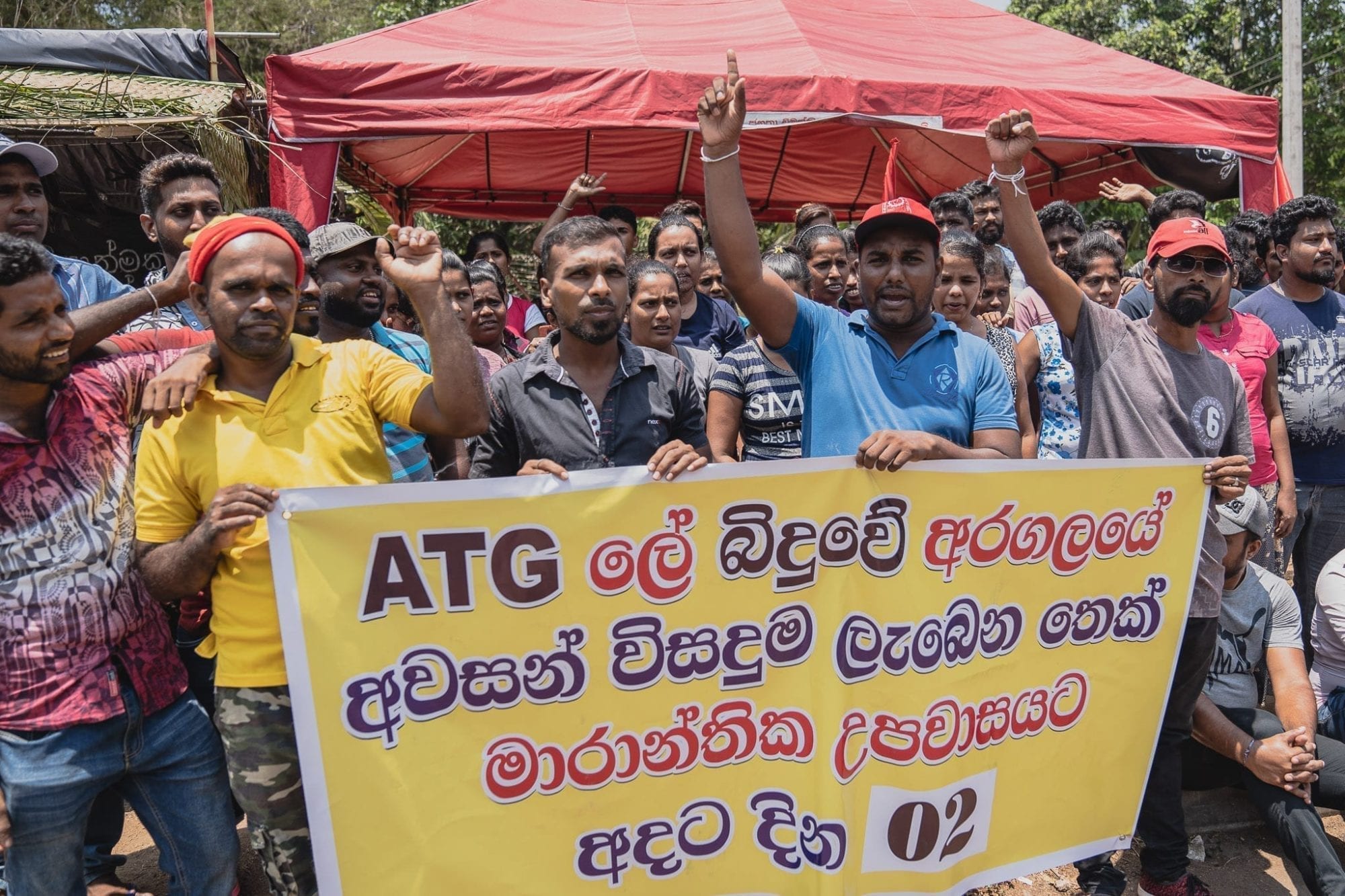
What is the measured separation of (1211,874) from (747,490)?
2553mm

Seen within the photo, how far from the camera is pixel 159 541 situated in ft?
7.57

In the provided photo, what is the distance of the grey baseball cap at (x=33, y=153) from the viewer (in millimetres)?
3217

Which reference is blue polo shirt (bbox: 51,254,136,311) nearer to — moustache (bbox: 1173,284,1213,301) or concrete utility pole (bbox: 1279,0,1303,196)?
moustache (bbox: 1173,284,1213,301)

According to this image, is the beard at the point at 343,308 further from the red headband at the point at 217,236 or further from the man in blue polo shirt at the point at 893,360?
the man in blue polo shirt at the point at 893,360

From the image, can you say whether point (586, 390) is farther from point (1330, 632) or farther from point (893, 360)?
Result: point (1330, 632)

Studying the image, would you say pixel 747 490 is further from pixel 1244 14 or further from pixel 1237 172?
pixel 1244 14

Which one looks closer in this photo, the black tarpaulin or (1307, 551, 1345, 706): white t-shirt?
(1307, 551, 1345, 706): white t-shirt

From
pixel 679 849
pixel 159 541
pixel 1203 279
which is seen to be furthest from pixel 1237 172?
pixel 159 541

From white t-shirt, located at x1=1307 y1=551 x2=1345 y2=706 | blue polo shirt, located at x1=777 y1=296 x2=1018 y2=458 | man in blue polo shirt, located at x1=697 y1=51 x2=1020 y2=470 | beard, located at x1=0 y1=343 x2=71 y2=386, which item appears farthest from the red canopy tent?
beard, located at x1=0 y1=343 x2=71 y2=386

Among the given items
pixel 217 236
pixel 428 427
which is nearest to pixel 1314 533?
pixel 428 427

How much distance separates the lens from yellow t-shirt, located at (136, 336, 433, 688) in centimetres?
231

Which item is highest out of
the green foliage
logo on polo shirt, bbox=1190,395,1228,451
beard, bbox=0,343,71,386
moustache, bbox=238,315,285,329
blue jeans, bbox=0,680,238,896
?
the green foliage

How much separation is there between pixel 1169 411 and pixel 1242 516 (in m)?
0.58

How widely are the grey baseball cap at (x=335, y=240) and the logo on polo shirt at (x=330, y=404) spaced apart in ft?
3.85
